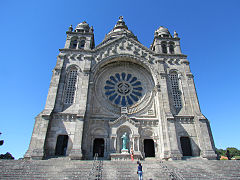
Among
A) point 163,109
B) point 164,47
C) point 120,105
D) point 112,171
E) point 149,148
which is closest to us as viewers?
point 112,171

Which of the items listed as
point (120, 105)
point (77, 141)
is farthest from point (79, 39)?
point (77, 141)

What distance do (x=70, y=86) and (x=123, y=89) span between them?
23.7 ft

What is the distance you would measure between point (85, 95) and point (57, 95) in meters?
3.42

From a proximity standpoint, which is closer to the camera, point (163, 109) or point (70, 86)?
point (163, 109)

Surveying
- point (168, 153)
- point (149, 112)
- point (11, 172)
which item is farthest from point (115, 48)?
point (11, 172)

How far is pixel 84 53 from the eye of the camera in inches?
928

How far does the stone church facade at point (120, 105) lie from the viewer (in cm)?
1759

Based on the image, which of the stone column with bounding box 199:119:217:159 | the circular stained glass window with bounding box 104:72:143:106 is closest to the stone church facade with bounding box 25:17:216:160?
the circular stained glass window with bounding box 104:72:143:106

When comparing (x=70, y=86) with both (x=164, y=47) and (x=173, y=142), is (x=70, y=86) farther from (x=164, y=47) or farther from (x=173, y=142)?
(x=164, y=47)

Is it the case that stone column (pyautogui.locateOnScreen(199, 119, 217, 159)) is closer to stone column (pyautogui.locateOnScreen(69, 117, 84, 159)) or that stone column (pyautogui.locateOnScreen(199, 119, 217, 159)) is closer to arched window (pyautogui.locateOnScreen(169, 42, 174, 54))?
arched window (pyautogui.locateOnScreen(169, 42, 174, 54))

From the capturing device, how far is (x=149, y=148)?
19688mm

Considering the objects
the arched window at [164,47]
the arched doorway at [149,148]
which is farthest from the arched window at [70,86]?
the arched window at [164,47]

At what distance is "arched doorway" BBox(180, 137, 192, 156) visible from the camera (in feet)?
60.3

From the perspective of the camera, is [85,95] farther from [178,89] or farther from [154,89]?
[178,89]
